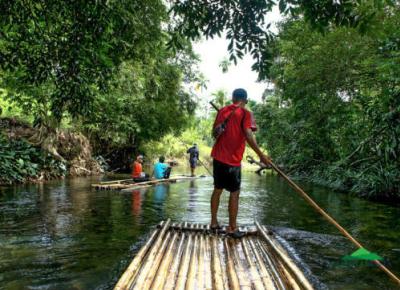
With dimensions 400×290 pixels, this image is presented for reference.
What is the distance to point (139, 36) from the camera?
23.3 feet

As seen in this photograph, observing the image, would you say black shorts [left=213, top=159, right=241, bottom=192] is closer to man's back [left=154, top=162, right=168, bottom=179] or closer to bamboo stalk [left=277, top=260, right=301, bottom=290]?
bamboo stalk [left=277, top=260, right=301, bottom=290]

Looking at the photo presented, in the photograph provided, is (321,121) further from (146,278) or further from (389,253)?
(146,278)

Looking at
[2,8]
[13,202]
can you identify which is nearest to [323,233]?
[2,8]

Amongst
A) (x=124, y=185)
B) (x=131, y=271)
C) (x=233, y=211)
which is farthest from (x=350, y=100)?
(x=131, y=271)

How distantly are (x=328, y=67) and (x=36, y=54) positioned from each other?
10.3 m

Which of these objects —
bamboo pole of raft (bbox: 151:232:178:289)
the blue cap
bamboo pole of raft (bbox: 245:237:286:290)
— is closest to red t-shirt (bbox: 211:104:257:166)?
the blue cap

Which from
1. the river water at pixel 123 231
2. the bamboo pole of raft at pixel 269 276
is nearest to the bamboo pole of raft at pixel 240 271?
the bamboo pole of raft at pixel 269 276

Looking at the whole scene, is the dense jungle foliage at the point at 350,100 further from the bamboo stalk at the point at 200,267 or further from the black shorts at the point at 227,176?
the bamboo stalk at the point at 200,267

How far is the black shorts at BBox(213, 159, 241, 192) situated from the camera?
18.5ft

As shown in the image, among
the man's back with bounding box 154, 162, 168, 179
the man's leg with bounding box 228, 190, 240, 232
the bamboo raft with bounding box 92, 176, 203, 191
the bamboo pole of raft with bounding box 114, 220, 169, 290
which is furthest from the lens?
the man's back with bounding box 154, 162, 168, 179

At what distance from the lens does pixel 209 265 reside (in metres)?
4.03

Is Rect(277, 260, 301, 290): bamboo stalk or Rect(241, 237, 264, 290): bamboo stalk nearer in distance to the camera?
Rect(277, 260, 301, 290): bamboo stalk

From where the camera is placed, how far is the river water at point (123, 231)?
439 cm


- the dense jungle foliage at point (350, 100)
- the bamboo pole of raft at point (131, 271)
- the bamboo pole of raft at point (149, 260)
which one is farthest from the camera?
the dense jungle foliage at point (350, 100)
